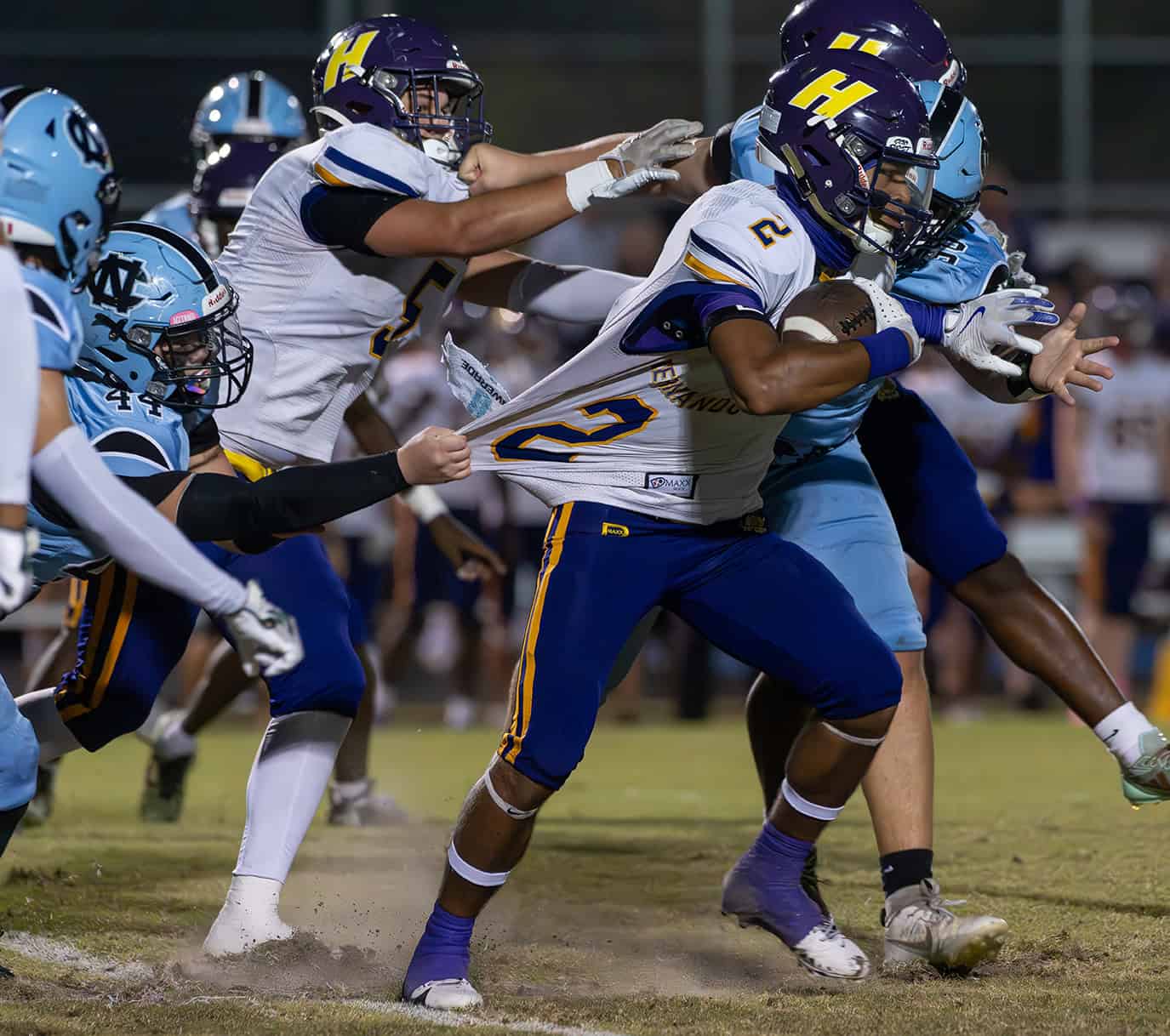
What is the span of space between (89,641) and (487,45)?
38.3 feet

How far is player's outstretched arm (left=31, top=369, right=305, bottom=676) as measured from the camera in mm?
3275

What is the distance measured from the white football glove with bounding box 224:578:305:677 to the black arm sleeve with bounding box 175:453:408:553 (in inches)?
13.4

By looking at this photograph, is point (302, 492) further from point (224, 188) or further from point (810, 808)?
point (224, 188)

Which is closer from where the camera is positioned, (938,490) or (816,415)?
(816,415)

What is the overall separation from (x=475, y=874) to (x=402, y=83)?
2.05 m

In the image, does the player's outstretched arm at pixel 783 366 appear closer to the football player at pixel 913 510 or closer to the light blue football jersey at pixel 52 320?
the football player at pixel 913 510

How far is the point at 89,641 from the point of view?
4367mm

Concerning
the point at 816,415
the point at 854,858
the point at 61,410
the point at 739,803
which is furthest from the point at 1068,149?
the point at 61,410

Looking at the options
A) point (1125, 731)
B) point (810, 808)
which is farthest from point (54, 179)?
Answer: point (1125, 731)

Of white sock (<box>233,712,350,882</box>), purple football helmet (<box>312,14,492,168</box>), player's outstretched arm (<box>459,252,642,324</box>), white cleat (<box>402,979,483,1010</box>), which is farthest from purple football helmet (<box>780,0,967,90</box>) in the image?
white cleat (<box>402,979,483,1010</box>)

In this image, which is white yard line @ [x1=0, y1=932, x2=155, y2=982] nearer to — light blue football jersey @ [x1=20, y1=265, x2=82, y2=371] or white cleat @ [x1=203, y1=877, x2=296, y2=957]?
white cleat @ [x1=203, y1=877, x2=296, y2=957]

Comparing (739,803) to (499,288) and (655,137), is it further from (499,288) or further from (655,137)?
(655,137)

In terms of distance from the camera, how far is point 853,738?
13.4ft

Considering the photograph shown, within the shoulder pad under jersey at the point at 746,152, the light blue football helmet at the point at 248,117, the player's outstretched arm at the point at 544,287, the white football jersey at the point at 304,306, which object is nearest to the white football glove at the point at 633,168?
the shoulder pad under jersey at the point at 746,152
